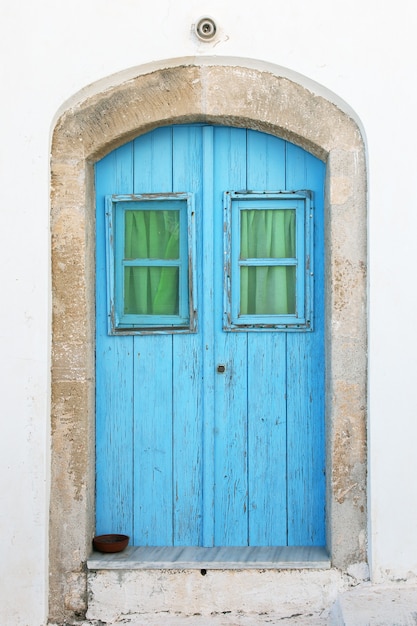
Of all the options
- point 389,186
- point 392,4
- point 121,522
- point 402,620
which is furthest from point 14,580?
point 392,4

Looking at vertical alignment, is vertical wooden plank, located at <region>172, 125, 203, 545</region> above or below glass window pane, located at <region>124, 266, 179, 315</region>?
below

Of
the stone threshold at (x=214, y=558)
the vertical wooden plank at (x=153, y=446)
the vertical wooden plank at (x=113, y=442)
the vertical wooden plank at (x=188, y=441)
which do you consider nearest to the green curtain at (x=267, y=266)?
the vertical wooden plank at (x=188, y=441)

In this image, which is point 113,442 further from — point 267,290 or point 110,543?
point 267,290

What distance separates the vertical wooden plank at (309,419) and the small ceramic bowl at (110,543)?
2.74 feet

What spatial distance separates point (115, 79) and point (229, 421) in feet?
5.87

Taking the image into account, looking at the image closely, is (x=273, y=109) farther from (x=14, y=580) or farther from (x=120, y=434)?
(x=14, y=580)

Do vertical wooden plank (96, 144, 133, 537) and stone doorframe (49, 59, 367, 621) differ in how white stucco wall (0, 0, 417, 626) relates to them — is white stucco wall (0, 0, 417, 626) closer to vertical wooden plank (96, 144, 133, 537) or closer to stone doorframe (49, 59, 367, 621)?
Answer: stone doorframe (49, 59, 367, 621)

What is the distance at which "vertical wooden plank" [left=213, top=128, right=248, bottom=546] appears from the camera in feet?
15.5

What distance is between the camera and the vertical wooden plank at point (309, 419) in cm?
470

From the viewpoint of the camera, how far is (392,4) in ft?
14.5

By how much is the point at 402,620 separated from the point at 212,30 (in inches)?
112

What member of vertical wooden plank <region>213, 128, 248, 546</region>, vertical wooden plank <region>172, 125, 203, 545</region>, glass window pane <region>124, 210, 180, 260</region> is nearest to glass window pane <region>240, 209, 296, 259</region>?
vertical wooden plank <region>213, 128, 248, 546</region>

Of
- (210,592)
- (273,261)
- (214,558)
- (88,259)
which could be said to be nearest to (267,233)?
(273,261)

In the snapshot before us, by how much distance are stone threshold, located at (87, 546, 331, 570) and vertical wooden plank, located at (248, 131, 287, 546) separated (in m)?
0.13
